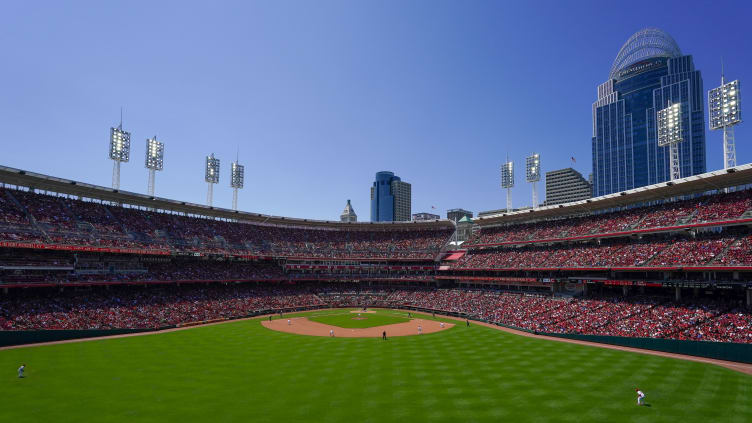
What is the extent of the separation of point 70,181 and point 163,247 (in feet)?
50.3

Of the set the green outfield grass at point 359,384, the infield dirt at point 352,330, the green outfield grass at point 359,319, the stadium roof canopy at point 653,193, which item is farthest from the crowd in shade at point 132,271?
the stadium roof canopy at point 653,193

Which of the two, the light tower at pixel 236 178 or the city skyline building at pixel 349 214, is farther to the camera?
the city skyline building at pixel 349 214

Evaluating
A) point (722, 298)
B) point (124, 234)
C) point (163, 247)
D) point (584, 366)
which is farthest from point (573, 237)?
A: point (124, 234)

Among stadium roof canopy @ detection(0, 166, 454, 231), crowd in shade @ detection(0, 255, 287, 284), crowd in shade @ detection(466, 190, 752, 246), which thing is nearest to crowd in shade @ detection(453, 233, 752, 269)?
crowd in shade @ detection(466, 190, 752, 246)

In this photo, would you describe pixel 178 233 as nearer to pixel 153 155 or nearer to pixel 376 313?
pixel 153 155

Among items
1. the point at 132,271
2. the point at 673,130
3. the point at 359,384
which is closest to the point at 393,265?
the point at 132,271

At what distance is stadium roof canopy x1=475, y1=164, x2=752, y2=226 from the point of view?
4294cm

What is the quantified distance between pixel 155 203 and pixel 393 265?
47.5 meters

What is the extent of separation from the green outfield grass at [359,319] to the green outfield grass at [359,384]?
587 inches

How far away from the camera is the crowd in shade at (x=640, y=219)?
42.8 metres

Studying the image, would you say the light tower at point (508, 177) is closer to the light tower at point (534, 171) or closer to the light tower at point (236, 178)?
the light tower at point (534, 171)

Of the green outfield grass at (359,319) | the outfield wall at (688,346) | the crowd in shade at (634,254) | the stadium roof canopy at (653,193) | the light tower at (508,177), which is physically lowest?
the green outfield grass at (359,319)

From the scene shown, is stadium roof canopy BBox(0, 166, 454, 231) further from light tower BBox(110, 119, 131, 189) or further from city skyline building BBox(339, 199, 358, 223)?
city skyline building BBox(339, 199, 358, 223)

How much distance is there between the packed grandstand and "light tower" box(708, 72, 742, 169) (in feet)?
15.9
